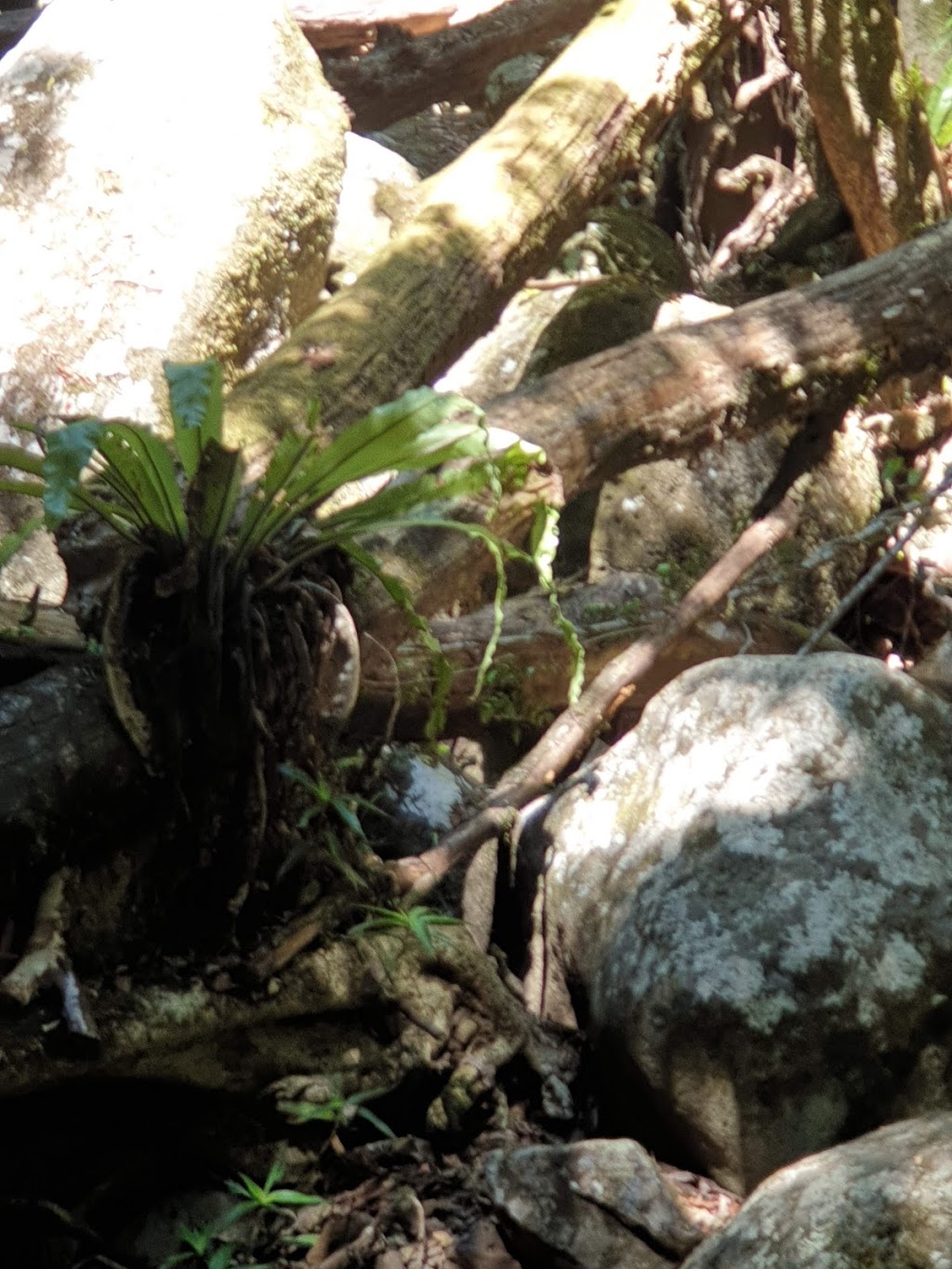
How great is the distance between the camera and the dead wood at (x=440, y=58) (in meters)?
6.87

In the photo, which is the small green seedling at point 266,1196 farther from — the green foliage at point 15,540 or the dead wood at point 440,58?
the dead wood at point 440,58

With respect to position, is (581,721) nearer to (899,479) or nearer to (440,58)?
(899,479)

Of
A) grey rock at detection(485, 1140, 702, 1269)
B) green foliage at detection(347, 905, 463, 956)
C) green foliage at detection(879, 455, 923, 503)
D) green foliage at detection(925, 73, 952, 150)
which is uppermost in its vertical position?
green foliage at detection(925, 73, 952, 150)

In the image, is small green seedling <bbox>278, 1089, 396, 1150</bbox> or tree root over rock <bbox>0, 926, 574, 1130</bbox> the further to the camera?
small green seedling <bbox>278, 1089, 396, 1150</bbox>

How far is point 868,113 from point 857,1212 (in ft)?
17.3

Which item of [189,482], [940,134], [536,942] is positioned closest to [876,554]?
[940,134]

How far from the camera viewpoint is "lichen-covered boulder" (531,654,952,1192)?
2.49 meters

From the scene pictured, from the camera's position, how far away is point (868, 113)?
5.66 metres

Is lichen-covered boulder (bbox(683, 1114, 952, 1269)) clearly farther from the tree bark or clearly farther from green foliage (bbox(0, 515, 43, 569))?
→ the tree bark

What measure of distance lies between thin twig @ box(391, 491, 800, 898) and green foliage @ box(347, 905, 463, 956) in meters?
0.13

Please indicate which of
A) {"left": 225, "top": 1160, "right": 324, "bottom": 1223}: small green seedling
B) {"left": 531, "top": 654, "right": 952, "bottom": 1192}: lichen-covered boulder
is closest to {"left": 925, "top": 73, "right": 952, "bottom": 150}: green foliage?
{"left": 531, "top": 654, "right": 952, "bottom": 1192}: lichen-covered boulder

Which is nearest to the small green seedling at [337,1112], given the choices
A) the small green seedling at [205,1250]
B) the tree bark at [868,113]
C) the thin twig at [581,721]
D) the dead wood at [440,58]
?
the small green seedling at [205,1250]

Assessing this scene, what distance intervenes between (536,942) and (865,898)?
0.94m

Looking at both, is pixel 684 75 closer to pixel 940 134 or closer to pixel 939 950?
pixel 940 134
